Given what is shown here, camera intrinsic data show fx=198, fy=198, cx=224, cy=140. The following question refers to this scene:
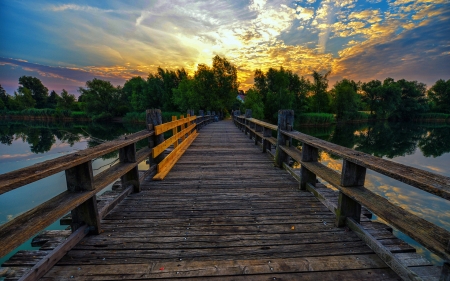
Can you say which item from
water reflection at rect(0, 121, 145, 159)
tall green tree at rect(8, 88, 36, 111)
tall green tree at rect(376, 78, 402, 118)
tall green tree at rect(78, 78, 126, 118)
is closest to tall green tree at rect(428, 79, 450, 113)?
tall green tree at rect(376, 78, 402, 118)

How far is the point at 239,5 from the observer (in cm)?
1289

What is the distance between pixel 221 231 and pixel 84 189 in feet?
5.23

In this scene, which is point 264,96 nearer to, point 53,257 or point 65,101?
point 53,257

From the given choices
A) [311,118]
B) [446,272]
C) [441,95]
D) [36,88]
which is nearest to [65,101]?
[36,88]

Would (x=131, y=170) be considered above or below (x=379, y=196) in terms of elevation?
below

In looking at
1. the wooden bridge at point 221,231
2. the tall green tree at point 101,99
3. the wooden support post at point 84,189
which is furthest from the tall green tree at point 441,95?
the tall green tree at point 101,99

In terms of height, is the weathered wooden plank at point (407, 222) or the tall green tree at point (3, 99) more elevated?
the tall green tree at point (3, 99)

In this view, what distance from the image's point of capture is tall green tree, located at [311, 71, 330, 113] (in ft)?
166

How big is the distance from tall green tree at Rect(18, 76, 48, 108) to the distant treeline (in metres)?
11.3

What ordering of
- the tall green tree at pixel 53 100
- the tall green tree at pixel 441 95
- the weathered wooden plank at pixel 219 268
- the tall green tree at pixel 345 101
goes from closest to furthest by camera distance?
the weathered wooden plank at pixel 219 268
the tall green tree at pixel 345 101
the tall green tree at pixel 441 95
the tall green tree at pixel 53 100

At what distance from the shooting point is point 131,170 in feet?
11.3

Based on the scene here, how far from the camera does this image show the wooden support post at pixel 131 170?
3234mm

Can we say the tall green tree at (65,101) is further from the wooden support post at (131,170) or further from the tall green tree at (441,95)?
the tall green tree at (441,95)

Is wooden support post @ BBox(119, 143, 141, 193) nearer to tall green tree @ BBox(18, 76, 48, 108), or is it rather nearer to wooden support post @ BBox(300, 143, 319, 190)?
wooden support post @ BBox(300, 143, 319, 190)
